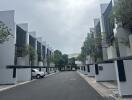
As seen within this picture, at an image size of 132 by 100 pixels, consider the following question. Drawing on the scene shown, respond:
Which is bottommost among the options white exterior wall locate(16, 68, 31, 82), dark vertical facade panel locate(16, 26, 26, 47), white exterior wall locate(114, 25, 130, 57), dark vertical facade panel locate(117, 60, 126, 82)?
white exterior wall locate(16, 68, 31, 82)

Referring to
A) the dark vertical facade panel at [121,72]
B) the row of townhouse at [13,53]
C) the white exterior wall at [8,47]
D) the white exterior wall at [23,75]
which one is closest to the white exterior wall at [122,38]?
the dark vertical facade panel at [121,72]

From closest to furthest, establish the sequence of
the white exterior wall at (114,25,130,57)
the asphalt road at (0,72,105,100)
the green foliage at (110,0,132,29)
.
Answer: the asphalt road at (0,72,105,100)
the green foliage at (110,0,132,29)
the white exterior wall at (114,25,130,57)

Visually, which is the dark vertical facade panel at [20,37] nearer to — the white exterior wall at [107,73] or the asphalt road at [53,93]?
the asphalt road at [53,93]

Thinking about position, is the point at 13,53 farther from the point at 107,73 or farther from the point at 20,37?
the point at 107,73

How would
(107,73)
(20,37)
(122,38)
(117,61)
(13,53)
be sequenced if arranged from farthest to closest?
1. (20,37)
2. (13,53)
3. (122,38)
4. (107,73)
5. (117,61)

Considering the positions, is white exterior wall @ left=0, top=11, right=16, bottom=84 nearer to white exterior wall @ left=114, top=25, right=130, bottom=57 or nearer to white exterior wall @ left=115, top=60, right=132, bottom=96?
white exterior wall @ left=114, top=25, right=130, bottom=57

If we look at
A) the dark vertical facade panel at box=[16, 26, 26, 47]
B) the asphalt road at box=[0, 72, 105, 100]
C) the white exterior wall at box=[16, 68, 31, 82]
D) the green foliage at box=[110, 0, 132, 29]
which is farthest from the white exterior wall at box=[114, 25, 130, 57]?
the dark vertical facade panel at box=[16, 26, 26, 47]

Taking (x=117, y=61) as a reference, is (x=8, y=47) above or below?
above

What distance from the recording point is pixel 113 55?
90.7ft

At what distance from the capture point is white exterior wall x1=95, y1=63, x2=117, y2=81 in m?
21.3

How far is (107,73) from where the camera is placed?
846 inches

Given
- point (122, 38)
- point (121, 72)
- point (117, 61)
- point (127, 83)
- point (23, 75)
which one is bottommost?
point (23, 75)

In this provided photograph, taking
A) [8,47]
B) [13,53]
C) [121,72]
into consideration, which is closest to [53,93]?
[121,72]

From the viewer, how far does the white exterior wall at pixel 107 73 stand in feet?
69.9
